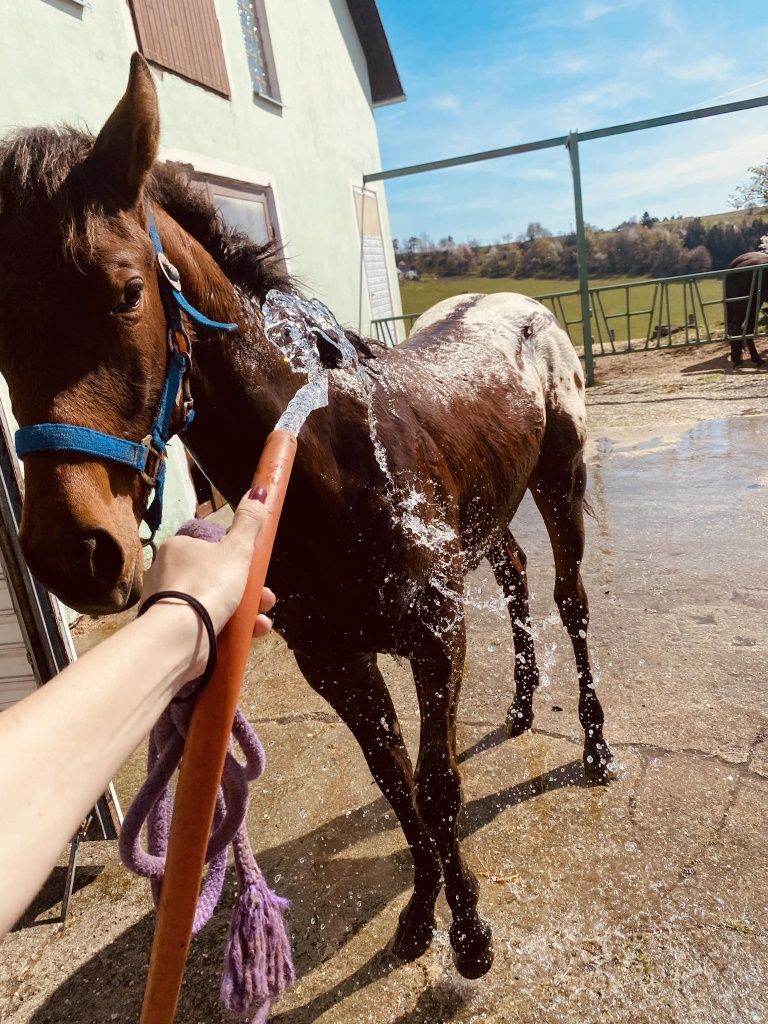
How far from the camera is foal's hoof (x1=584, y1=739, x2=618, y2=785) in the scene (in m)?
2.46

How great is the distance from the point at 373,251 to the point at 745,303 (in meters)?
6.20

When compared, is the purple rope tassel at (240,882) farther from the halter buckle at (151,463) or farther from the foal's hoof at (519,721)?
the foal's hoof at (519,721)

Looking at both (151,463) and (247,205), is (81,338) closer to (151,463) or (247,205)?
(151,463)

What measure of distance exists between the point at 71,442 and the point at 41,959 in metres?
1.85

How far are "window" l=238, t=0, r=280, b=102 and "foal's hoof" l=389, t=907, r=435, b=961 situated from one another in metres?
8.67

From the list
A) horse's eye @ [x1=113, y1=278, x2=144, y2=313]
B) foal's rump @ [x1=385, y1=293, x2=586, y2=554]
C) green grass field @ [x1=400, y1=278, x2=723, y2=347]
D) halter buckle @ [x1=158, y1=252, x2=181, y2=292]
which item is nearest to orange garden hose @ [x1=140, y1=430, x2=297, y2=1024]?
horse's eye @ [x1=113, y1=278, x2=144, y2=313]

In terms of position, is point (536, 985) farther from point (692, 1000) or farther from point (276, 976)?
point (276, 976)

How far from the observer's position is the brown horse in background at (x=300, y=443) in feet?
3.79

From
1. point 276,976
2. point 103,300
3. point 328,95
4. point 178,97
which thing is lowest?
point 276,976

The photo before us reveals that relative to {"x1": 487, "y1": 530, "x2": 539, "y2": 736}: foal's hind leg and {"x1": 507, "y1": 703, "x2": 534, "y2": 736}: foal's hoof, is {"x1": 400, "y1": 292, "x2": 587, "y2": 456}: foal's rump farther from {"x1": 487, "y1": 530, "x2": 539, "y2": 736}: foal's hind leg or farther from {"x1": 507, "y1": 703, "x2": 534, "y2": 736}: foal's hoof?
{"x1": 507, "y1": 703, "x2": 534, "y2": 736}: foal's hoof

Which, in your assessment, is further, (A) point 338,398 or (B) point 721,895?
(B) point 721,895

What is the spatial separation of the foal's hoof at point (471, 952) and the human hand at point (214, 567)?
1.47 m

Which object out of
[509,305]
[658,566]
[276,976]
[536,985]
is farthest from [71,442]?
[658,566]

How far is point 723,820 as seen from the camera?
7.08 feet
